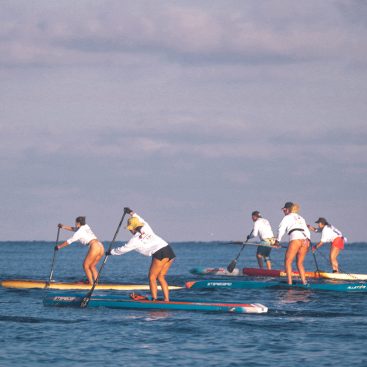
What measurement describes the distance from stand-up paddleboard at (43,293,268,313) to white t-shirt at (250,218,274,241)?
1056cm

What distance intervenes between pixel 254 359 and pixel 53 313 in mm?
6873

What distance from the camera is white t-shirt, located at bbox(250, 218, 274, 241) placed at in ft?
99.3

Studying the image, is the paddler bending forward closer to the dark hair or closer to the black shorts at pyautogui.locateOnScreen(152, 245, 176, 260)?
the dark hair

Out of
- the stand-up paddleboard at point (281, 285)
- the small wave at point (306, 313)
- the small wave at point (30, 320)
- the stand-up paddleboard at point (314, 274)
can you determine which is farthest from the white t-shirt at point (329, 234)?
the small wave at point (30, 320)

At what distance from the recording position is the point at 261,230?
3028cm

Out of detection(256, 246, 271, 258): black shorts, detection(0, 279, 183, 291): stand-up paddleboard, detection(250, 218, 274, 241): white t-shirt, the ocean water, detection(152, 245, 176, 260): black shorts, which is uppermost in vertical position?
detection(250, 218, 274, 241): white t-shirt

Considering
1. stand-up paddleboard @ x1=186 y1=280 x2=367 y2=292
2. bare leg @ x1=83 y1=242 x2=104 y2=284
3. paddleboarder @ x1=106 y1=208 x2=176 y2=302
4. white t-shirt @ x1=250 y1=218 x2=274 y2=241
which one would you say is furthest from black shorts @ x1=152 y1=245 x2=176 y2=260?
white t-shirt @ x1=250 y1=218 x2=274 y2=241

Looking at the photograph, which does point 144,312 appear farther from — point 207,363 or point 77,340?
point 207,363

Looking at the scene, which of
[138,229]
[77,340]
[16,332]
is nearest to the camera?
[77,340]

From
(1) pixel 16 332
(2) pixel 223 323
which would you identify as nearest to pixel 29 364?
(1) pixel 16 332

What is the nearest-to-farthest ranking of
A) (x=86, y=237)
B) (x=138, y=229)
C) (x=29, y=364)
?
(x=29, y=364) → (x=138, y=229) → (x=86, y=237)

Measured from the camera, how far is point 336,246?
28938mm

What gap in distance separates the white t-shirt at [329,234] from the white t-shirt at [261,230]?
2.14 meters

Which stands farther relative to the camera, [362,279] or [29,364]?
[362,279]
